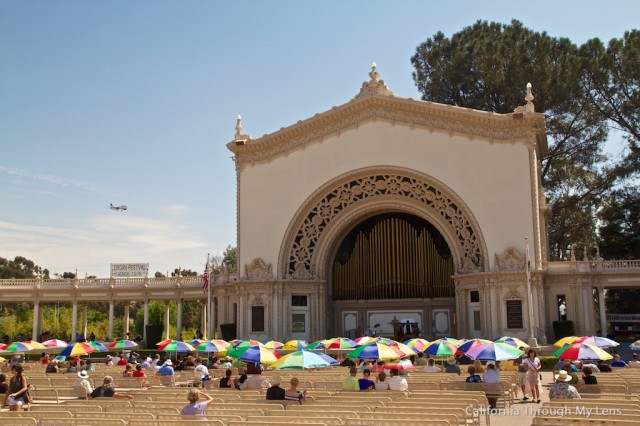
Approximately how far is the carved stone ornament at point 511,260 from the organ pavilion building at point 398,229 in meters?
0.06

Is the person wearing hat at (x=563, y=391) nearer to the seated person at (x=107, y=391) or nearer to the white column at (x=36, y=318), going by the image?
the seated person at (x=107, y=391)

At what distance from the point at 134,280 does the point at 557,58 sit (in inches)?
1567

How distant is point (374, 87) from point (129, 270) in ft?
74.9

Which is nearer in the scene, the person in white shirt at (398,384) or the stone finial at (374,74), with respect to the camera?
the person in white shirt at (398,384)

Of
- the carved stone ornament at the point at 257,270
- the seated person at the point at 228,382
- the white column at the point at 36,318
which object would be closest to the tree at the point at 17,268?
the white column at the point at 36,318

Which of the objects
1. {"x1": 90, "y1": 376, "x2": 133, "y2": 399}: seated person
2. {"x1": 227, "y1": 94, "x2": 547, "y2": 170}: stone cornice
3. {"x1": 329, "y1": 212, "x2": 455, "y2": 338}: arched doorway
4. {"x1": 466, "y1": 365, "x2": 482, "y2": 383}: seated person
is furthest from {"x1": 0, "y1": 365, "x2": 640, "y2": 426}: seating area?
{"x1": 329, "y1": 212, "x2": 455, "y2": 338}: arched doorway

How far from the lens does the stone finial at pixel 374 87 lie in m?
46.4

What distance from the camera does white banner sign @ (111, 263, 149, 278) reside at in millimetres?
54750

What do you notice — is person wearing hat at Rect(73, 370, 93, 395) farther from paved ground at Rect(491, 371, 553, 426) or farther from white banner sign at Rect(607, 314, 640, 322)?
white banner sign at Rect(607, 314, 640, 322)

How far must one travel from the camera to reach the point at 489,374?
66.7 feet

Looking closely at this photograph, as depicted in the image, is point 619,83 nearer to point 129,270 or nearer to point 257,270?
point 257,270

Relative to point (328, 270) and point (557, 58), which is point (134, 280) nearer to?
point (328, 270)

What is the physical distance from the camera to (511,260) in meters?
42.6

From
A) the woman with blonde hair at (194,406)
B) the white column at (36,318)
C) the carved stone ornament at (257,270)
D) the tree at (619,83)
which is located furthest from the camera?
the tree at (619,83)
